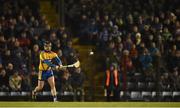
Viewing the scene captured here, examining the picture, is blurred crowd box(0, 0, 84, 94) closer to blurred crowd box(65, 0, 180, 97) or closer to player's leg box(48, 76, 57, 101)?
blurred crowd box(65, 0, 180, 97)

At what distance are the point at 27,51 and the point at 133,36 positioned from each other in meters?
4.22

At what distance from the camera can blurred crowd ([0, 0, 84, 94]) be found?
23.8m

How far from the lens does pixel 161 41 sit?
25703 millimetres

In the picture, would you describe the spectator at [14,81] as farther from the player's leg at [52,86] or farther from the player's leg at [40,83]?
the player's leg at [52,86]

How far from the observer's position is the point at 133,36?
26234 millimetres

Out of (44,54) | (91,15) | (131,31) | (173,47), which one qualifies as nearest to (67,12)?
(91,15)

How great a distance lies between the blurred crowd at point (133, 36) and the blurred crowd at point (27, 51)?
43.2 inches

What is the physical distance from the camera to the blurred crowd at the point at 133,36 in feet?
81.1

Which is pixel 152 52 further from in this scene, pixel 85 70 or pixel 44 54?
pixel 44 54

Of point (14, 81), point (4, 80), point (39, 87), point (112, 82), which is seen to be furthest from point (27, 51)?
point (112, 82)

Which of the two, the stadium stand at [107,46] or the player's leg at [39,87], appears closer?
the player's leg at [39,87]

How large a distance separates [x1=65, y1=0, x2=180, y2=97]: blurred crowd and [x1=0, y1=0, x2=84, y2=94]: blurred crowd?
1.10 m

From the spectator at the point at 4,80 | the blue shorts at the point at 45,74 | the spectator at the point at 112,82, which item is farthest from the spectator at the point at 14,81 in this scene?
the spectator at the point at 112,82

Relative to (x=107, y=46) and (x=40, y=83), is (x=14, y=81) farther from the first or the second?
(x=107, y=46)
